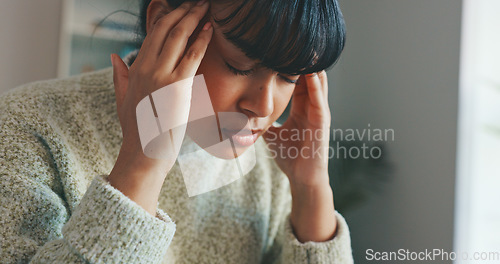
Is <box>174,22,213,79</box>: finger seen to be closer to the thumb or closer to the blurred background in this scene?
the thumb

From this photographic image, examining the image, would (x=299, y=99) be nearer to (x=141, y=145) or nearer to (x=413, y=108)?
(x=413, y=108)

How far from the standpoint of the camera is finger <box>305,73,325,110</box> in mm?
744

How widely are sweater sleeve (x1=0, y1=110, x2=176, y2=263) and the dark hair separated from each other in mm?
242

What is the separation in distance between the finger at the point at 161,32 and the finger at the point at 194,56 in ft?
0.11

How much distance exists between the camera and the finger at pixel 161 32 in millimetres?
538

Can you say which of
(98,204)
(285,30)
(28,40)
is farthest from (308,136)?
(28,40)

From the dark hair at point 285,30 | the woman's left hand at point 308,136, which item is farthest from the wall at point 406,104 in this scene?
the dark hair at point 285,30

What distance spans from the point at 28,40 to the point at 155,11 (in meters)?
0.50

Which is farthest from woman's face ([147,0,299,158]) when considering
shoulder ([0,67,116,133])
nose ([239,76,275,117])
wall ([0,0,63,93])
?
wall ([0,0,63,93])

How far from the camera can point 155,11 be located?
63 cm

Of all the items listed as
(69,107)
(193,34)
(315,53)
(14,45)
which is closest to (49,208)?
(69,107)

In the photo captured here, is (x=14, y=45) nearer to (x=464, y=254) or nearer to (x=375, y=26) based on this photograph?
(x=375, y=26)

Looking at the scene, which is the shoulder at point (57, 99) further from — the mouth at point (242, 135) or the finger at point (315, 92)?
the finger at point (315, 92)

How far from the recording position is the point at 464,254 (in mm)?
772
